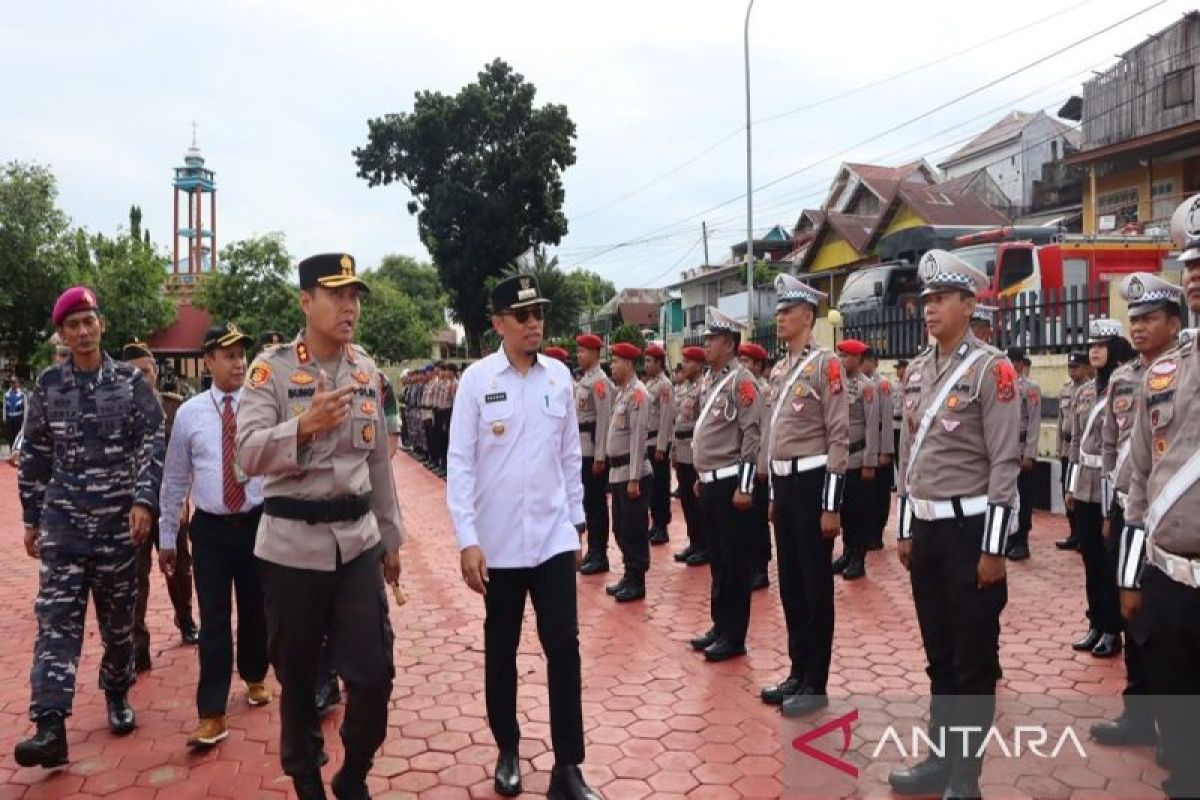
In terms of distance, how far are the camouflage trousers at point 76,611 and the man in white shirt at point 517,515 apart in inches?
70.4

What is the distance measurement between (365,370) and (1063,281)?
12575mm

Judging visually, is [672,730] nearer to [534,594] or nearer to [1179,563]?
[534,594]

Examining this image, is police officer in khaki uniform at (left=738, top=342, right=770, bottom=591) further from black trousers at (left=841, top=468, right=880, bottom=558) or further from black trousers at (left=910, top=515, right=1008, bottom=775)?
black trousers at (left=910, top=515, right=1008, bottom=775)

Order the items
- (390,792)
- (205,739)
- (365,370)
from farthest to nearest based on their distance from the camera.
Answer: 1. (205,739)
2. (390,792)
3. (365,370)

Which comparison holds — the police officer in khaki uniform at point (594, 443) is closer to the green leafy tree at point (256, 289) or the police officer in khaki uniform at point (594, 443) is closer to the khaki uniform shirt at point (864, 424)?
the khaki uniform shirt at point (864, 424)

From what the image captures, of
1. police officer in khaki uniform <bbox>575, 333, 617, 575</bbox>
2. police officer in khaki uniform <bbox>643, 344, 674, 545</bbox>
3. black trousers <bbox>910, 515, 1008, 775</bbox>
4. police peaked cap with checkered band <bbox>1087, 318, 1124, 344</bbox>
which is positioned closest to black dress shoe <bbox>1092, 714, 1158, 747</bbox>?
black trousers <bbox>910, 515, 1008, 775</bbox>

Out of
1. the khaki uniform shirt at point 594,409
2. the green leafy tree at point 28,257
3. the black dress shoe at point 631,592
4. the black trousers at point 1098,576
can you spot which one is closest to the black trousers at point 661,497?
the khaki uniform shirt at point 594,409

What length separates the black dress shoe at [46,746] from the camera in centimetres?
359

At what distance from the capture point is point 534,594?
3434 millimetres

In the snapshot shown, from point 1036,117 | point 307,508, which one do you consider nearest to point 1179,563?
point 307,508

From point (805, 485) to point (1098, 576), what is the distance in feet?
7.12

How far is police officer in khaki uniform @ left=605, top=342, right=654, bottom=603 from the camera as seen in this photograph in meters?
6.74

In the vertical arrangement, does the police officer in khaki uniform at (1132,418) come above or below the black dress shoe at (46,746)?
above

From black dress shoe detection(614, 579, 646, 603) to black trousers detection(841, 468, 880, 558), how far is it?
202cm
